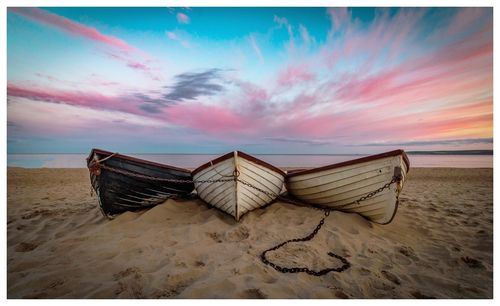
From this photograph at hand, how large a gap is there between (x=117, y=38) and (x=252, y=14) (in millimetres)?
3158

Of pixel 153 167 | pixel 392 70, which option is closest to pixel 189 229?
pixel 153 167

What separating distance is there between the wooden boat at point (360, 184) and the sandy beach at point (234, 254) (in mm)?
259

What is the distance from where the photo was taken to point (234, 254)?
10.5ft

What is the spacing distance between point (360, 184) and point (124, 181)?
4.43 m

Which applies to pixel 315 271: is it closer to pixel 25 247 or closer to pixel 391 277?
pixel 391 277

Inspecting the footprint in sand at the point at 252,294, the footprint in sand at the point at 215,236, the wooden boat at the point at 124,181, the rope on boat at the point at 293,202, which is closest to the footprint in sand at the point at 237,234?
the footprint in sand at the point at 215,236

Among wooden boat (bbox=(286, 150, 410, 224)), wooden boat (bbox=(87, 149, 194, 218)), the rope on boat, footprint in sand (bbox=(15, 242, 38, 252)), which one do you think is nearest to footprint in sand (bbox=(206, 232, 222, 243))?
the rope on boat

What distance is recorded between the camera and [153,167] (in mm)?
4891

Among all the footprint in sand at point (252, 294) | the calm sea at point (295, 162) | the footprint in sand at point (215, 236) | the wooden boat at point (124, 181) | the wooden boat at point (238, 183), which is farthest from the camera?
the calm sea at point (295, 162)

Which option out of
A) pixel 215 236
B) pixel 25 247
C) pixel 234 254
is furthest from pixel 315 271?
pixel 25 247

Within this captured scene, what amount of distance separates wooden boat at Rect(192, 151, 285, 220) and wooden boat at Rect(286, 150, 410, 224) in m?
0.79

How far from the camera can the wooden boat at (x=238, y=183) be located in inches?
168

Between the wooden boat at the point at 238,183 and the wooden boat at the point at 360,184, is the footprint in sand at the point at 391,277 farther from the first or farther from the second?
the wooden boat at the point at 238,183

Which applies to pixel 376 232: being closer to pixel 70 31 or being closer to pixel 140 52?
pixel 140 52
